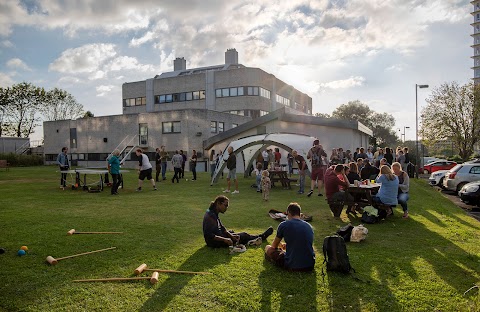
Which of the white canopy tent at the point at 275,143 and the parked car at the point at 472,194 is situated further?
the white canopy tent at the point at 275,143

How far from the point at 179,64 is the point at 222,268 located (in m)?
53.2

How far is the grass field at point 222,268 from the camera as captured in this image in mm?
4191

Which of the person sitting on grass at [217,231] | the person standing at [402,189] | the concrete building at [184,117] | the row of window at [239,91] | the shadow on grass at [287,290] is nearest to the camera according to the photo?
the shadow on grass at [287,290]

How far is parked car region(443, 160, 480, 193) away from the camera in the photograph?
15227 millimetres

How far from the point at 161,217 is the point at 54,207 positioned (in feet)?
13.5

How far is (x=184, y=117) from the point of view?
105 ft

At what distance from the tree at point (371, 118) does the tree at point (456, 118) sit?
2458 centimetres

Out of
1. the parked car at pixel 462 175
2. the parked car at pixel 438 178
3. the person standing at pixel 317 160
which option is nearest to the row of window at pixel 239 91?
the parked car at pixel 438 178

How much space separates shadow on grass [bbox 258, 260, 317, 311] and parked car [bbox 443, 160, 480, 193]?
13.7 meters

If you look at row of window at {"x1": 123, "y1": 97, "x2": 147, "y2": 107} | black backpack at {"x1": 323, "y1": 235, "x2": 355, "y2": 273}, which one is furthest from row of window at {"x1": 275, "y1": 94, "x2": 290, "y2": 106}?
black backpack at {"x1": 323, "y1": 235, "x2": 355, "y2": 273}

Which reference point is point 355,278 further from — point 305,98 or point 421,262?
point 305,98

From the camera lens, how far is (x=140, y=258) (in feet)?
19.1

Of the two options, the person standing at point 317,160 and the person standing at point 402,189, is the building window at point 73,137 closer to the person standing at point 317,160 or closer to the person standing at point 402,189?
the person standing at point 317,160

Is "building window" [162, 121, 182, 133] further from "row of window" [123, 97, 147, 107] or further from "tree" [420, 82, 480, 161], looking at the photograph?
"tree" [420, 82, 480, 161]
